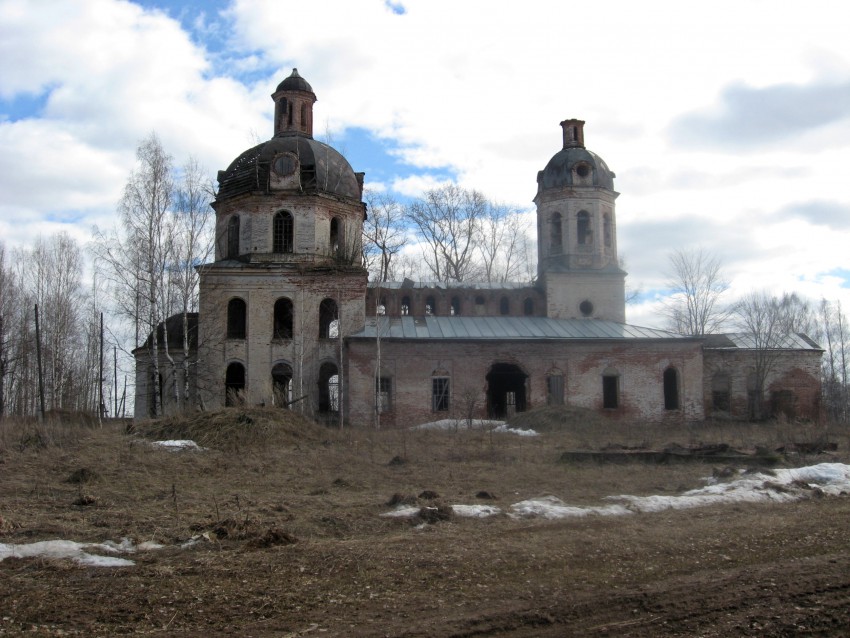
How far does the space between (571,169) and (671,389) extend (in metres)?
10.0

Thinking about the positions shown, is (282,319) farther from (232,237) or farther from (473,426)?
(473,426)

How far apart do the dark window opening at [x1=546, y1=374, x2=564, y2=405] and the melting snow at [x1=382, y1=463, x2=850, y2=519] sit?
14280 millimetres

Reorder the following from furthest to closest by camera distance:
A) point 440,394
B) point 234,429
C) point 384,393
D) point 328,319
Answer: point 328,319 → point 440,394 → point 384,393 → point 234,429

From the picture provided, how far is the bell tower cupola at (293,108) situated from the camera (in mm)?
31547

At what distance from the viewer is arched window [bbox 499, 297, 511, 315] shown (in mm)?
33263

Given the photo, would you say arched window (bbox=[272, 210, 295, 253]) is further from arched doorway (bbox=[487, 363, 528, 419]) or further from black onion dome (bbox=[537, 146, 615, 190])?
black onion dome (bbox=[537, 146, 615, 190])

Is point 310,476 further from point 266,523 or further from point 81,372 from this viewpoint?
point 81,372

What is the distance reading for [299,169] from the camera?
29.4 m

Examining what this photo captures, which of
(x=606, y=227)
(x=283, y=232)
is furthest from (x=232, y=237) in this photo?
(x=606, y=227)

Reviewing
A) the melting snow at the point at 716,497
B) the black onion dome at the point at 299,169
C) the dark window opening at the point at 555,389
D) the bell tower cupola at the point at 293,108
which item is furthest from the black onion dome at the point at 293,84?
the melting snow at the point at 716,497

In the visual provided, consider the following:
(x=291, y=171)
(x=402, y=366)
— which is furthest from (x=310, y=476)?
(x=291, y=171)

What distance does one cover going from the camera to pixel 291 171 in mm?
29312

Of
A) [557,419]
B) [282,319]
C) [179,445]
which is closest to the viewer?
[179,445]

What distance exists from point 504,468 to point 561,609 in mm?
8742
